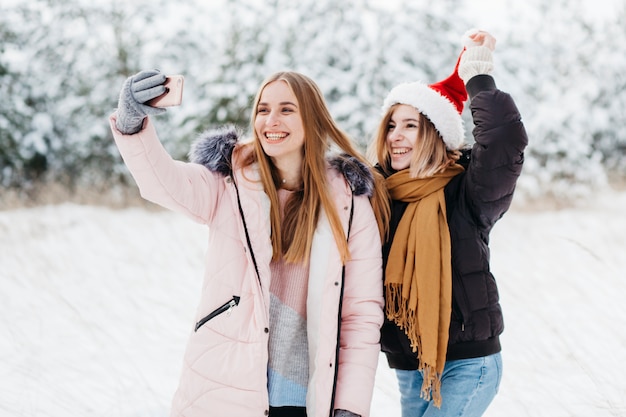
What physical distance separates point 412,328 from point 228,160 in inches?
38.0

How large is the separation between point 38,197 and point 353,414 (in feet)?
37.8

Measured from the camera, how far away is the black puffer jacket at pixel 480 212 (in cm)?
214

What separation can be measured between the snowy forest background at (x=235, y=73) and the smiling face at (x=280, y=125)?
9540 millimetres

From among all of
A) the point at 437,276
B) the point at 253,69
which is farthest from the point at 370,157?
the point at 253,69

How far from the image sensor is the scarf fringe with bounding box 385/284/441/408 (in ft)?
7.30

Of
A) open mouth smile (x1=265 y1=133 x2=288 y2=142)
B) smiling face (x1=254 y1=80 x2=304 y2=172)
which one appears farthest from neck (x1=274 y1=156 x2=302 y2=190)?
open mouth smile (x1=265 y1=133 x2=288 y2=142)

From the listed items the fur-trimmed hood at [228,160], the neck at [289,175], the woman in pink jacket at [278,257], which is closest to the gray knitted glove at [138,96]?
the woman in pink jacket at [278,257]

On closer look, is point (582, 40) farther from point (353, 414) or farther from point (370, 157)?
point (353, 414)

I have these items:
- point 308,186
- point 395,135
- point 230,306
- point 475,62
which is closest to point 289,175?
point 308,186

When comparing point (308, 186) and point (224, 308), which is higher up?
point (308, 186)

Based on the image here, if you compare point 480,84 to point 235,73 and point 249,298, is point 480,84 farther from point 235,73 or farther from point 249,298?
point 235,73

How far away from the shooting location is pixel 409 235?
236 centimetres

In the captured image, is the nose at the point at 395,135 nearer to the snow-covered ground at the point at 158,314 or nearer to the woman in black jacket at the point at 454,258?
the woman in black jacket at the point at 454,258

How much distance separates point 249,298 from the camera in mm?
2086
